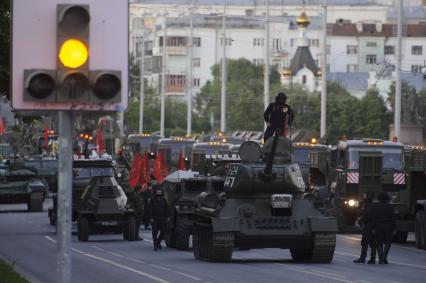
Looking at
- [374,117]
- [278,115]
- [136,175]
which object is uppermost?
[278,115]

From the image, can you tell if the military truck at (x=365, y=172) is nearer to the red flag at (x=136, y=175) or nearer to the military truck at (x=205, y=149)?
the red flag at (x=136, y=175)

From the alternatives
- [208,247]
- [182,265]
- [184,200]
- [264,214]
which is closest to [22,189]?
[184,200]

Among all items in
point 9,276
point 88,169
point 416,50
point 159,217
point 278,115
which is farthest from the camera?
point 416,50

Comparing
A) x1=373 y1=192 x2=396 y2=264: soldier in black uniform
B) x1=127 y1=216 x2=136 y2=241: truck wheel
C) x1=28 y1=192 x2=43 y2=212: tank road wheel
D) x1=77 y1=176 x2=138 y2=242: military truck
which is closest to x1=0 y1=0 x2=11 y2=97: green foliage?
x1=77 y1=176 x2=138 y2=242: military truck

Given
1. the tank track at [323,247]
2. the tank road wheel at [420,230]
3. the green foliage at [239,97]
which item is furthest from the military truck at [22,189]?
the green foliage at [239,97]

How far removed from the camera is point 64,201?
11.1 metres

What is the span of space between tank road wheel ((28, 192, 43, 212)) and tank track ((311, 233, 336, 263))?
30835mm

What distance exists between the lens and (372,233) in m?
31.0

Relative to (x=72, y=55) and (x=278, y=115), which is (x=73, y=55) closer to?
(x=72, y=55)

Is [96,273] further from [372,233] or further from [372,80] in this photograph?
[372,80]

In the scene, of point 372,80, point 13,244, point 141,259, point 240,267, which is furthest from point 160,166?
point 372,80

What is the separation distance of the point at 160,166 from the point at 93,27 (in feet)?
131

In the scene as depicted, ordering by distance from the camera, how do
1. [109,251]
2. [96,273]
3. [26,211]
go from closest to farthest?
1. [96,273]
2. [109,251]
3. [26,211]

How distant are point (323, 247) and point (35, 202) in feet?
105
